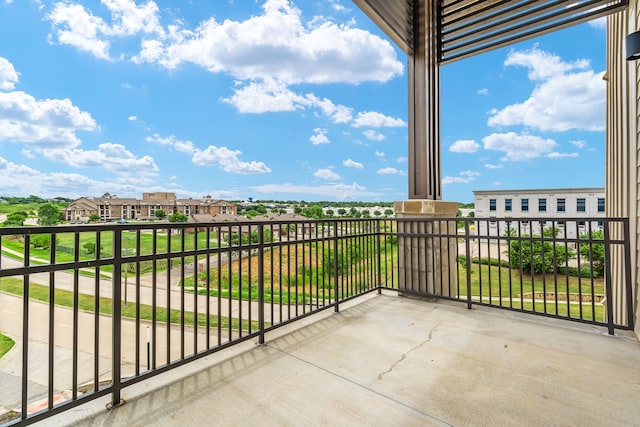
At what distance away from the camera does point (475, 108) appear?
2809 cm

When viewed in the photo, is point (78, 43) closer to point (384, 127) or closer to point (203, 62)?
point (203, 62)

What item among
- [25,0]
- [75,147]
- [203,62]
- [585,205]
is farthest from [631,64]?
[203,62]

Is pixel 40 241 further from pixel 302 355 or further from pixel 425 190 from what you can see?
pixel 425 190

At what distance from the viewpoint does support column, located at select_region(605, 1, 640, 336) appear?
246cm

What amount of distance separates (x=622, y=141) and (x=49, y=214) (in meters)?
7.20

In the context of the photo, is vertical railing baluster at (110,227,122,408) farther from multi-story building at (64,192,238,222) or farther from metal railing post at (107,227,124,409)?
multi-story building at (64,192,238,222)

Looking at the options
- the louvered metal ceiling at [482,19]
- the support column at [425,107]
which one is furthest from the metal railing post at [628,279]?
the louvered metal ceiling at [482,19]

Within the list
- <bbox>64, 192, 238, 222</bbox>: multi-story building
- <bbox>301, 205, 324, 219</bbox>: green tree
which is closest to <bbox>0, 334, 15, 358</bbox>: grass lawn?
<bbox>64, 192, 238, 222</bbox>: multi-story building

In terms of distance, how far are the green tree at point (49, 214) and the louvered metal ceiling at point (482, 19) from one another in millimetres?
4894

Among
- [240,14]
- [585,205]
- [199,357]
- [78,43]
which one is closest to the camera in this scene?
[199,357]

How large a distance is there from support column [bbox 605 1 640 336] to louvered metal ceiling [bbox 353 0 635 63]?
0.43 metres

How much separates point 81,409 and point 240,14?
69.3ft

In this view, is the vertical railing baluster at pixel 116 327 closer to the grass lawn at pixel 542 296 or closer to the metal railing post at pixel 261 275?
the metal railing post at pixel 261 275

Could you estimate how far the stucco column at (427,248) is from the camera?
3500mm
